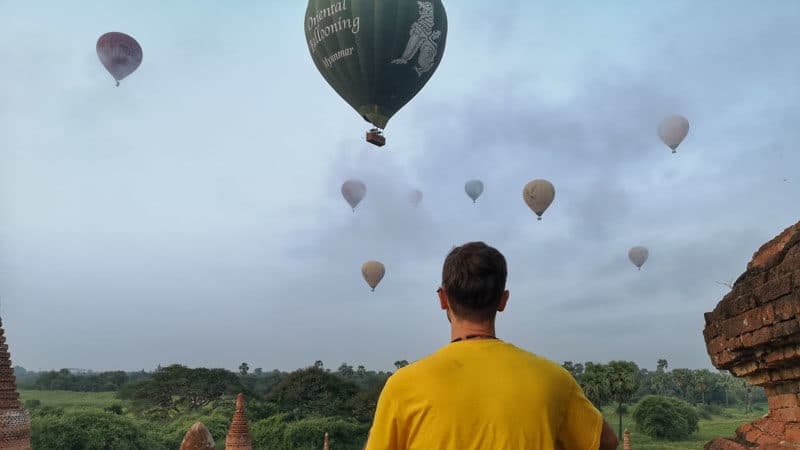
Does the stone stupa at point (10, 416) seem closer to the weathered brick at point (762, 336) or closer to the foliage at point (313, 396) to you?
the weathered brick at point (762, 336)

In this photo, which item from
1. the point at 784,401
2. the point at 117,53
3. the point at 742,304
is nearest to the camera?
the point at 784,401

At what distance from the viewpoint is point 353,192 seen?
42.1m

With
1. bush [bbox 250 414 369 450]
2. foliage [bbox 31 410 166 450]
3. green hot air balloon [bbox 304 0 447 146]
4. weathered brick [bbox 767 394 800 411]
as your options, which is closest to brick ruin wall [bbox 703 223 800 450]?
weathered brick [bbox 767 394 800 411]

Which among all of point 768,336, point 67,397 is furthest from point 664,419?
point 67,397

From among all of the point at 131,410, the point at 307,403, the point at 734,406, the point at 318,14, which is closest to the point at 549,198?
the point at 318,14

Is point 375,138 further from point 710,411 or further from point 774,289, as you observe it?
point 710,411

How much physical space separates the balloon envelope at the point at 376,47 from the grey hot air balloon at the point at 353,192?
561 inches

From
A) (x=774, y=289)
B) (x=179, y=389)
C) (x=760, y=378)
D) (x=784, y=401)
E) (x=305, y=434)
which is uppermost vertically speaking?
(x=179, y=389)

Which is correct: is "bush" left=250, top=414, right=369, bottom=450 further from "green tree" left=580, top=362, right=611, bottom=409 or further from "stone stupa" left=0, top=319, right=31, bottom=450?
"stone stupa" left=0, top=319, right=31, bottom=450

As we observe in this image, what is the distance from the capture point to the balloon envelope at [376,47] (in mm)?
25516

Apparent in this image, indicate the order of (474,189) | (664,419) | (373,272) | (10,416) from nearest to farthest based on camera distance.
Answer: (10,416) < (373,272) < (474,189) < (664,419)

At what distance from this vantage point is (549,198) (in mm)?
38250

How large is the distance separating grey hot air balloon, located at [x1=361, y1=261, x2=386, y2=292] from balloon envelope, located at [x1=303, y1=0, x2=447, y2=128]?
56.8 feet

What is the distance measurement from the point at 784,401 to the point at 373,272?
39770mm
